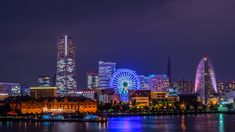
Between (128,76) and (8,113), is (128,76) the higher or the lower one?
the higher one

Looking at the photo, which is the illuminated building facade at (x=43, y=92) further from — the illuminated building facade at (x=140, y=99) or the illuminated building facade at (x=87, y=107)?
the illuminated building facade at (x=87, y=107)

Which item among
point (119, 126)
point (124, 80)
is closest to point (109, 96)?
point (124, 80)

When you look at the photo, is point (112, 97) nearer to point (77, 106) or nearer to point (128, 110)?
point (128, 110)

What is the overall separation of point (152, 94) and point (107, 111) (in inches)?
1090

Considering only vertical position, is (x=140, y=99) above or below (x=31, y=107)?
above

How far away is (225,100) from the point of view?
14050cm

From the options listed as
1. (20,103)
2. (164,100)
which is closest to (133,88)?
(20,103)

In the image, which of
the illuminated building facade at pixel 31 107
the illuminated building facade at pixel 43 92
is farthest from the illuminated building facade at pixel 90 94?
the illuminated building facade at pixel 31 107

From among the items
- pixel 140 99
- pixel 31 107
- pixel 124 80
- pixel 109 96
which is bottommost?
pixel 31 107

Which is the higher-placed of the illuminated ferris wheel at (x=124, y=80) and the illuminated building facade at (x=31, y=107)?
the illuminated ferris wheel at (x=124, y=80)

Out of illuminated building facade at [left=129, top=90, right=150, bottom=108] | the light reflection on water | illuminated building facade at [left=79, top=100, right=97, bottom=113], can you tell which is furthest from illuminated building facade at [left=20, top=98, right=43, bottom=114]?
illuminated building facade at [left=129, top=90, right=150, bottom=108]

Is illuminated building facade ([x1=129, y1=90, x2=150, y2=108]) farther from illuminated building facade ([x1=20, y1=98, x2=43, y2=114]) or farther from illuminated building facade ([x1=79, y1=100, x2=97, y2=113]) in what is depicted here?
illuminated building facade ([x1=20, y1=98, x2=43, y2=114])

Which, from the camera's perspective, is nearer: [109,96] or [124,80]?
[124,80]

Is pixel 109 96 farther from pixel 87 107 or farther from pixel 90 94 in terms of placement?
pixel 87 107
